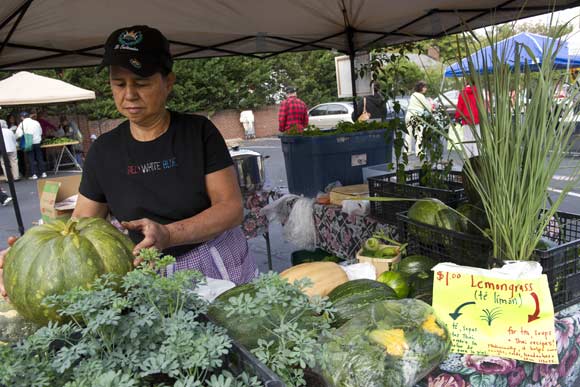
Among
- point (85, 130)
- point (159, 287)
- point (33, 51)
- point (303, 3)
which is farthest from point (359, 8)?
point (85, 130)

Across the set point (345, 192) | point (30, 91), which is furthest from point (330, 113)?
point (345, 192)

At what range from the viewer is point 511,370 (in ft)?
4.36

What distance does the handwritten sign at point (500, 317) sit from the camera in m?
1.31

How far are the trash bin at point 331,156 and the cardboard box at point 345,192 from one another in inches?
9.6

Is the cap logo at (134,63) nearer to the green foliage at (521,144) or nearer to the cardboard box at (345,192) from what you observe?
the green foliage at (521,144)

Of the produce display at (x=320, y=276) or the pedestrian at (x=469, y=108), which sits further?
the produce display at (x=320, y=276)

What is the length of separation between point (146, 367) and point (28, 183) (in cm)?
Result: 1528

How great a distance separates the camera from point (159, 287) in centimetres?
97

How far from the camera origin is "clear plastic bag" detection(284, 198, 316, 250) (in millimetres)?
4195

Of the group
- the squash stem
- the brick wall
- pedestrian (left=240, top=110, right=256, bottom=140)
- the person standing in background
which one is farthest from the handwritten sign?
pedestrian (left=240, top=110, right=256, bottom=140)

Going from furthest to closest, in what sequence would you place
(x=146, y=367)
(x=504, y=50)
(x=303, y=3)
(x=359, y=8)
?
(x=359, y=8) → (x=303, y=3) → (x=504, y=50) → (x=146, y=367)

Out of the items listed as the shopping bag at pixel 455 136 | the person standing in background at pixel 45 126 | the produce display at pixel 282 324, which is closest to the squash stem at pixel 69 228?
the produce display at pixel 282 324

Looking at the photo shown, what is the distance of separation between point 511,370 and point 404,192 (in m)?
1.62

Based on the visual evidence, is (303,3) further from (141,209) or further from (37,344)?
(37,344)
